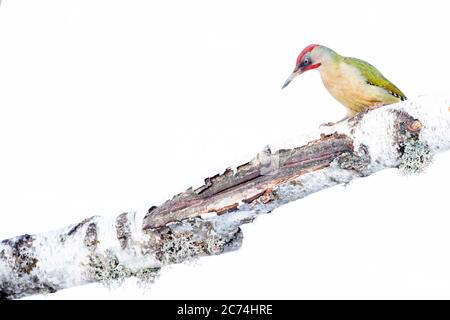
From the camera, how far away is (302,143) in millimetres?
1849

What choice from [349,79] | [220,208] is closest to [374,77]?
[349,79]

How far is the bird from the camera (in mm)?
2545

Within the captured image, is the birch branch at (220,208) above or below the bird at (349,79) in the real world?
below

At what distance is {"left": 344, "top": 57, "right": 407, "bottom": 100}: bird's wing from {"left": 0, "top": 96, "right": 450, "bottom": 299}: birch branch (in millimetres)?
798

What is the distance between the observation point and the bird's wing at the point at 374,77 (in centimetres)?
254

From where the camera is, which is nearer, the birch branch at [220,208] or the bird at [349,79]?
the birch branch at [220,208]

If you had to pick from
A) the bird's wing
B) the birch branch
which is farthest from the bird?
the birch branch

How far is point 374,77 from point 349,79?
10 centimetres

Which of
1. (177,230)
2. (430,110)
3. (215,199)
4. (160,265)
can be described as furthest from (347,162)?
(160,265)

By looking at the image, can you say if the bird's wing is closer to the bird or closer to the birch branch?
the bird

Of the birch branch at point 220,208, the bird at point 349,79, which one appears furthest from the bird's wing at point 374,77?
the birch branch at point 220,208

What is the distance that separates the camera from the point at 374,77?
2545mm

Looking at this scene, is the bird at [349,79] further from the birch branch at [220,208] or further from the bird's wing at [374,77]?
the birch branch at [220,208]
